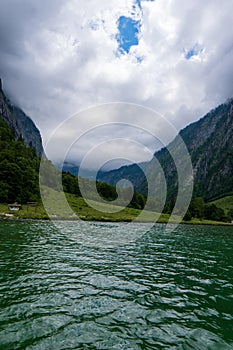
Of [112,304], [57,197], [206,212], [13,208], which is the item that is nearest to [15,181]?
[13,208]

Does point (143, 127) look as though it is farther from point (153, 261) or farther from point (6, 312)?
point (6, 312)

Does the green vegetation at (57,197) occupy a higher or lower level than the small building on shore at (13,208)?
higher

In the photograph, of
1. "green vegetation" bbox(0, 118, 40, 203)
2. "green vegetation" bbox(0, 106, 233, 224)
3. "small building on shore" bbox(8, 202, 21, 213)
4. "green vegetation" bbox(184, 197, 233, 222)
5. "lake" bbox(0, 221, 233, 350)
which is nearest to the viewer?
"lake" bbox(0, 221, 233, 350)

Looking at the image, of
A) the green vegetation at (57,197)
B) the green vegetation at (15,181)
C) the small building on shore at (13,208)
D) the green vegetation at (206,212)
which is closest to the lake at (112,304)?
the green vegetation at (57,197)

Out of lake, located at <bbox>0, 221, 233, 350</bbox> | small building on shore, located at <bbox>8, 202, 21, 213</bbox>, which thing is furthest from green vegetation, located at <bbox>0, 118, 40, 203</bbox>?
lake, located at <bbox>0, 221, 233, 350</bbox>

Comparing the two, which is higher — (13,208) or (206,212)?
(206,212)

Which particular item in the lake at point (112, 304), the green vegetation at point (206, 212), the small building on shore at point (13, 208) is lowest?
the lake at point (112, 304)

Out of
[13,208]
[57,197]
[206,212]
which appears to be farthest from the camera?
[206,212]

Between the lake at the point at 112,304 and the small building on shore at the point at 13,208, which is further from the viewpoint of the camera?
the small building on shore at the point at 13,208

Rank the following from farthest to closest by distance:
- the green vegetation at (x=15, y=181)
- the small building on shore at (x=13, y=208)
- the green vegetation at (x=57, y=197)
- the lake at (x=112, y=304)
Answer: the green vegetation at (x=15, y=181) < the green vegetation at (x=57, y=197) < the small building on shore at (x=13, y=208) < the lake at (x=112, y=304)

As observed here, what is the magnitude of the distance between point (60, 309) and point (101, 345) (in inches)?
175

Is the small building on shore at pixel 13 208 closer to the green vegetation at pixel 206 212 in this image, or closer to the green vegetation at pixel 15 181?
the green vegetation at pixel 15 181

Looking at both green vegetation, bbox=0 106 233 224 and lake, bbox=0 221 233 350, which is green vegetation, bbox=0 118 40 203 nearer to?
green vegetation, bbox=0 106 233 224

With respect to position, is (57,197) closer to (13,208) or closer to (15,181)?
(15,181)
